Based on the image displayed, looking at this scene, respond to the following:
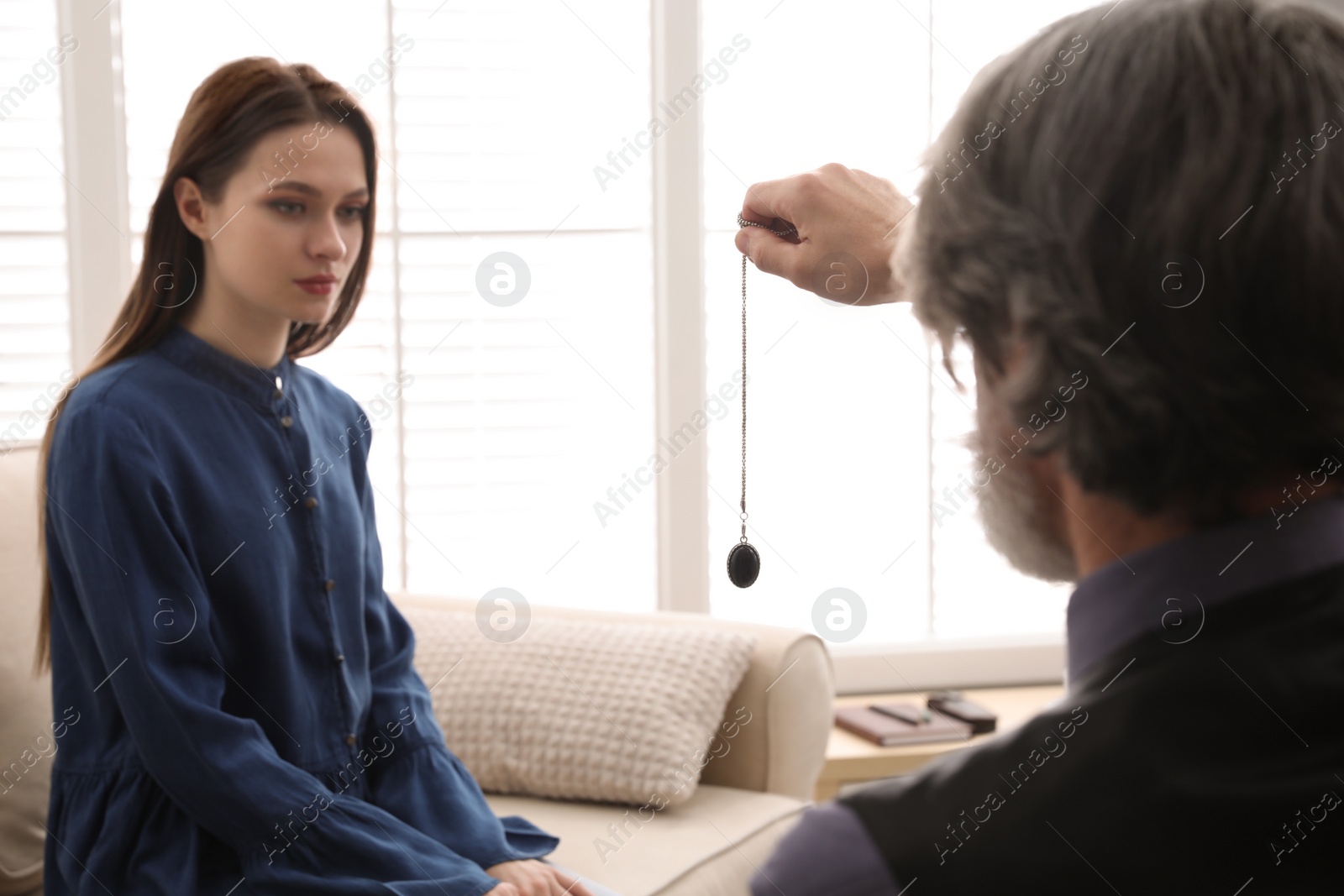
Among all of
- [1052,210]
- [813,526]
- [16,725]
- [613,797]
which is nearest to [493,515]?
[813,526]

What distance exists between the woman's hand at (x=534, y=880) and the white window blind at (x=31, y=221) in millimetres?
1466

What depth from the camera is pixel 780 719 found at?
1.95 metres

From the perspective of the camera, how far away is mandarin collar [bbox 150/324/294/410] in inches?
58.1

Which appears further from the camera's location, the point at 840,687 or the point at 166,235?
the point at 840,687

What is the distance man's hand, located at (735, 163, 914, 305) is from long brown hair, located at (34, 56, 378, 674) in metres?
0.85

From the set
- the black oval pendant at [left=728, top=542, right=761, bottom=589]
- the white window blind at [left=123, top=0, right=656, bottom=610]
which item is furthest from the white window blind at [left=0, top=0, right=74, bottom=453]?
the black oval pendant at [left=728, top=542, right=761, bottom=589]

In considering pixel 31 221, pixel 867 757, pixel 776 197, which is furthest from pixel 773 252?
pixel 31 221

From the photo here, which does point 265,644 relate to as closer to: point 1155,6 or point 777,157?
point 1155,6

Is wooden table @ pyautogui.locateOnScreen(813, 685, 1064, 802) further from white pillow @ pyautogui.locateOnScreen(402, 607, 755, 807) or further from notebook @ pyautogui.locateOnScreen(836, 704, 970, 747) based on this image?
white pillow @ pyautogui.locateOnScreen(402, 607, 755, 807)

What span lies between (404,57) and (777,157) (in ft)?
2.76

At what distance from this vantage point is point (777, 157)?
263 cm

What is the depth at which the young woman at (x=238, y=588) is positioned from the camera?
1332 millimetres

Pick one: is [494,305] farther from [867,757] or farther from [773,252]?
[773,252]

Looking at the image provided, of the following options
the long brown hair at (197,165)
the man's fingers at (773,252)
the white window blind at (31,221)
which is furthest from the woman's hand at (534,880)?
the white window blind at (31,221)
